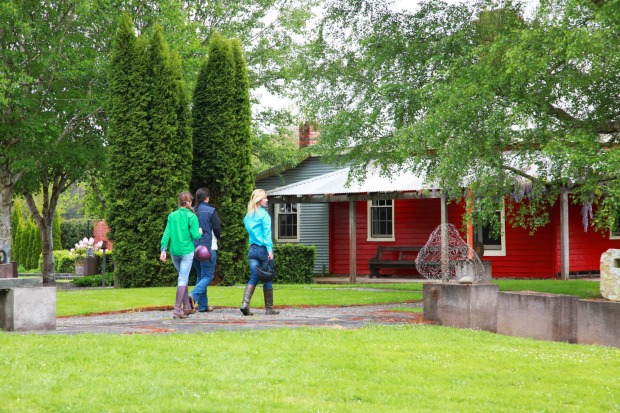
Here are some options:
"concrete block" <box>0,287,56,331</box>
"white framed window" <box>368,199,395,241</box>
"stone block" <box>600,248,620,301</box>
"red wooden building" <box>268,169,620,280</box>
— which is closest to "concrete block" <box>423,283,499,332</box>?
"stone block" <box>600,248,620,301</box>

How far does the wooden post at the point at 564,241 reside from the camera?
78.4 ft

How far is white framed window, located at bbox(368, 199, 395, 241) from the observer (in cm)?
2925

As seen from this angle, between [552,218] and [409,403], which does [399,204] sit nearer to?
[552,218]

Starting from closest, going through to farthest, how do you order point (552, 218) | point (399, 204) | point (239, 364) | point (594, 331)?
1. point (239, 364)
2. point (594, 331)
3. point (552, 218)
4. point (399, 204)

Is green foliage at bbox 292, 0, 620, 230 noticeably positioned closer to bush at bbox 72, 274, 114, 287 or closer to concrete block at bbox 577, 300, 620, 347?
concrete block at bbox 577, 300, 620, 347

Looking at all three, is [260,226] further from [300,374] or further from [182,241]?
[300,374]

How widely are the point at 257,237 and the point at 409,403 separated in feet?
20.2

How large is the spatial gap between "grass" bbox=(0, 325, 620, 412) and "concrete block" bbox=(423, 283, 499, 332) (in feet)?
5.68

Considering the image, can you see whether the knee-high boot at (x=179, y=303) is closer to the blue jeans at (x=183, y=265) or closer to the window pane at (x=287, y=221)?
the blue jeans at (x=183, y=265)

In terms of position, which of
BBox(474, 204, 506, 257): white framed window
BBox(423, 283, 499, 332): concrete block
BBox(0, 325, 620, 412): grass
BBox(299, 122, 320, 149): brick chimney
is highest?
BBox(299, 122, 320, 149): brick chimney

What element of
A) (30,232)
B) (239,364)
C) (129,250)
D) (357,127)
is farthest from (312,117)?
(30,232)

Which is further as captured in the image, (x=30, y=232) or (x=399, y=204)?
(x=30, y=232)

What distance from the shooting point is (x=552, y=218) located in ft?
84.9

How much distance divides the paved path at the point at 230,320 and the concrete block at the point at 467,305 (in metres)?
0.49
